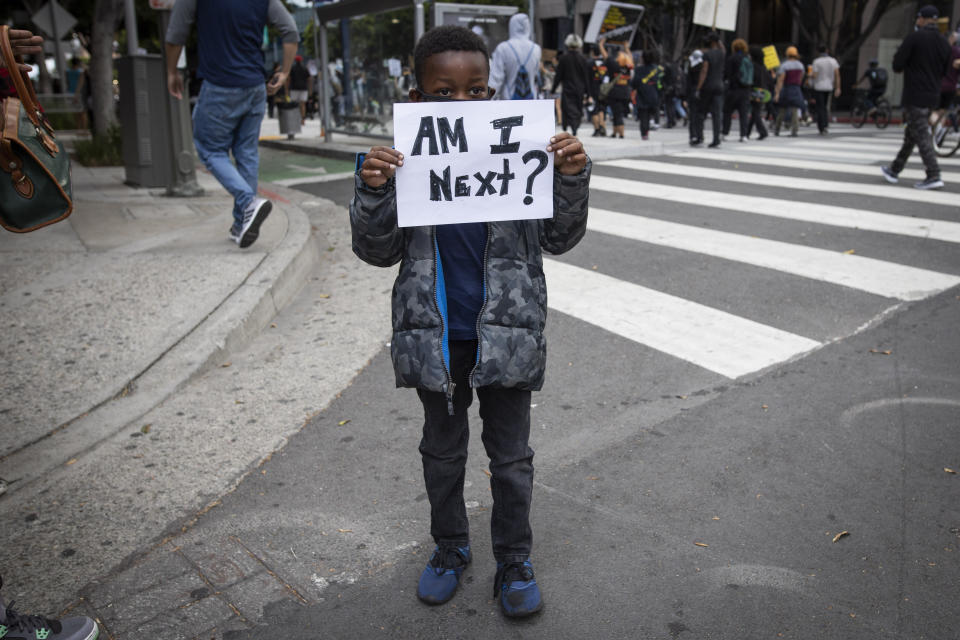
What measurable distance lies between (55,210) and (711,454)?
2532mm

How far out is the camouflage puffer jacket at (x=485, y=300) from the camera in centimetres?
233

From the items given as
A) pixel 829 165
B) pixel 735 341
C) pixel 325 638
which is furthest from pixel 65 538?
pixel 829 165

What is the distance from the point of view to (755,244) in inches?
269

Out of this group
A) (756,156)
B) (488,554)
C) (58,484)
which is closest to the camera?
(488,554)

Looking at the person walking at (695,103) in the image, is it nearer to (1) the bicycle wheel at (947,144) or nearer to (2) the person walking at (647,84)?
(2) the person walking at (647,84)

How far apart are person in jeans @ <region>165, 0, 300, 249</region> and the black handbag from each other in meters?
3.39

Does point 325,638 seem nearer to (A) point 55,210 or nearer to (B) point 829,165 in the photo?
(A) point 55,210

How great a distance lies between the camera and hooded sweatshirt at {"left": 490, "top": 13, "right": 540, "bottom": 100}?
11.3 m

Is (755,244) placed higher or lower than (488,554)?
higher

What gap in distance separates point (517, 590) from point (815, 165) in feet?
33.5

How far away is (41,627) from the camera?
7.39 feet

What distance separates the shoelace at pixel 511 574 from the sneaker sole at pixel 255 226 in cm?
412

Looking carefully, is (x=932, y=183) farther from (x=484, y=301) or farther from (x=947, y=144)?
(x=484, y=301)

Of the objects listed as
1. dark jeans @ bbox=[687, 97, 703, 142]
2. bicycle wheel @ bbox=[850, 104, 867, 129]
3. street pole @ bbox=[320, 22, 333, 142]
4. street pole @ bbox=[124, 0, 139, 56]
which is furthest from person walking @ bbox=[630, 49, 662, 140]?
street pole @ bbox=[124, 0, 139, 56]
